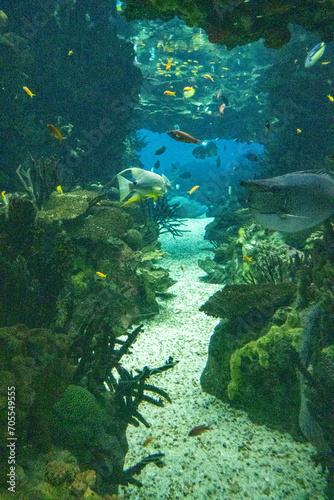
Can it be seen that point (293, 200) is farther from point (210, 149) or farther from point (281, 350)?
point (210, 149)

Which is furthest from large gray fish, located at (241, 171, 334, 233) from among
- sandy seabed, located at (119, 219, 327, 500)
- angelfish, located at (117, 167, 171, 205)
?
angelfish, located at (117, 167, 171, 205)

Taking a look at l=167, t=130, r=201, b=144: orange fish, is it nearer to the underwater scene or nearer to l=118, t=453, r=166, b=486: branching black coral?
the underwater scene

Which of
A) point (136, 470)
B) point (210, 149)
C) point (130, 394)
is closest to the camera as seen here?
point (136, 470)

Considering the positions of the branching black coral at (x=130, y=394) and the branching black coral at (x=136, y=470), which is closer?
the branching black coral at (x=136, y=470)

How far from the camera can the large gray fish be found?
204 centimetres

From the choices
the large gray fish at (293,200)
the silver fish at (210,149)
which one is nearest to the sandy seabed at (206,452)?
the large gray fish at (293,200)

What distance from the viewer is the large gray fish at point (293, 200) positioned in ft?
6.68

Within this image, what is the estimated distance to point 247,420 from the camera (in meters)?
2.82

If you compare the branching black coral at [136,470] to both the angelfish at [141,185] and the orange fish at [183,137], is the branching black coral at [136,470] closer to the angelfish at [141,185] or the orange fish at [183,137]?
the angelfish at [141,185]

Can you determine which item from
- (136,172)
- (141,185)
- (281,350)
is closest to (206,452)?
(281,350)

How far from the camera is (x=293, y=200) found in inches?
81.2

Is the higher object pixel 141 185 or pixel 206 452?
pixel 141 185

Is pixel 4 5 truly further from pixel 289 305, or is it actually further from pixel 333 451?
pixel 333 451

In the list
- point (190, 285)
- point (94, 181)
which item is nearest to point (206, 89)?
point (94, 181)
